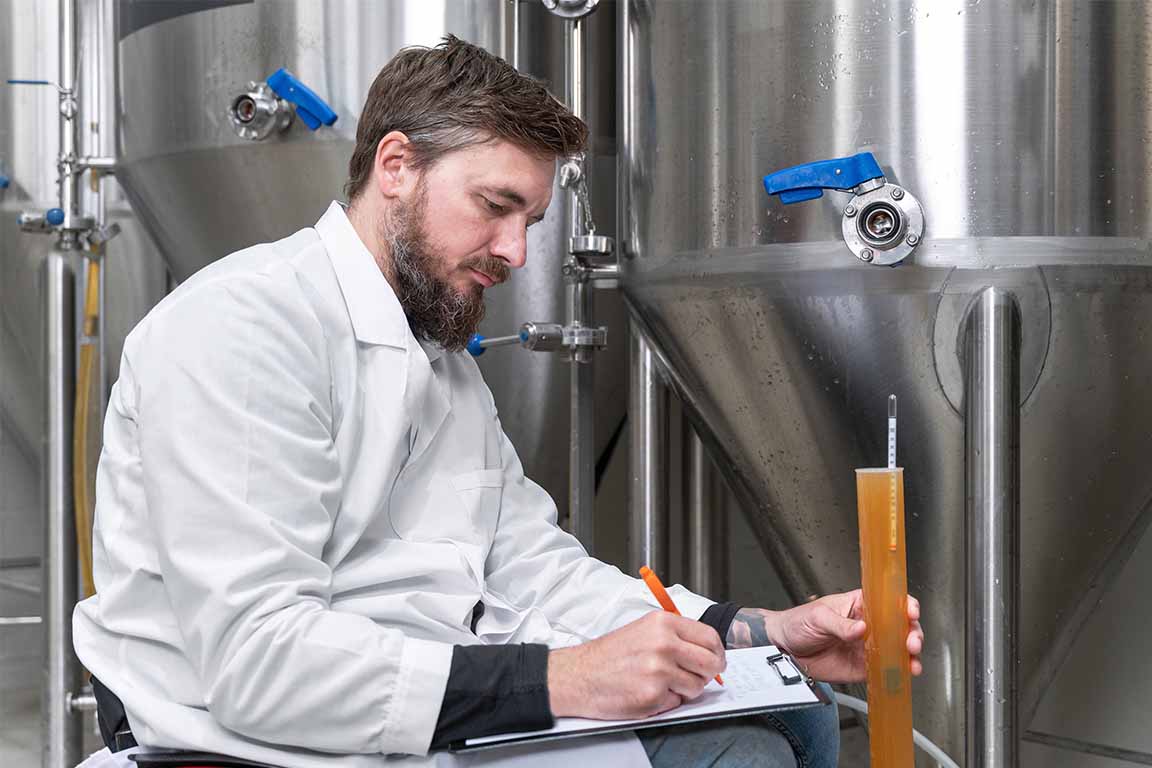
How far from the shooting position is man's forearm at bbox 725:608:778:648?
1.12 metres

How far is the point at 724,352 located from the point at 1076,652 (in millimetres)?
1072

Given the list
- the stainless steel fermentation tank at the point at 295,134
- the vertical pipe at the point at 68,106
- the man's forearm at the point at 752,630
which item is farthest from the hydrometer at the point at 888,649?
the vertical pipe at the point at 68,106

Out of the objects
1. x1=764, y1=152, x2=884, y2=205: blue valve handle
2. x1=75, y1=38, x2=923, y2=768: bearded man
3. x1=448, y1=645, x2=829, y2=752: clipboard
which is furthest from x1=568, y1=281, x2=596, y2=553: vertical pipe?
A: x1=448, y1=645, x2=829, y2=752: clipboard

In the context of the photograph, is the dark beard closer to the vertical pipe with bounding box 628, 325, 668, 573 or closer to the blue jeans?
the blue jeans

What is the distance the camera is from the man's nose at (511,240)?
3.54 feet

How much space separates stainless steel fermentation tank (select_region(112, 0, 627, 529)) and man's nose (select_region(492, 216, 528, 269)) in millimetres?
770

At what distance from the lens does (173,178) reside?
192cm

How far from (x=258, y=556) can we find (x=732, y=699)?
357 mm

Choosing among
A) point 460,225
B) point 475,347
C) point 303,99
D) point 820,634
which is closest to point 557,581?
point 820,634

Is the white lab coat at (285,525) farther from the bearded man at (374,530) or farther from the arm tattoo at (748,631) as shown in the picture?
the arm tattoo at (748,631)

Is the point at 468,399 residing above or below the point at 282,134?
below

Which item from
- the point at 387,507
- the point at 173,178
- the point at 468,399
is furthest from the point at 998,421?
the point at 173,178

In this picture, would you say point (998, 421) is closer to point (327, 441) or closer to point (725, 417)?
point (725, 417)

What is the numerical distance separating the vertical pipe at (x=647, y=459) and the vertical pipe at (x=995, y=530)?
50 centimetres
